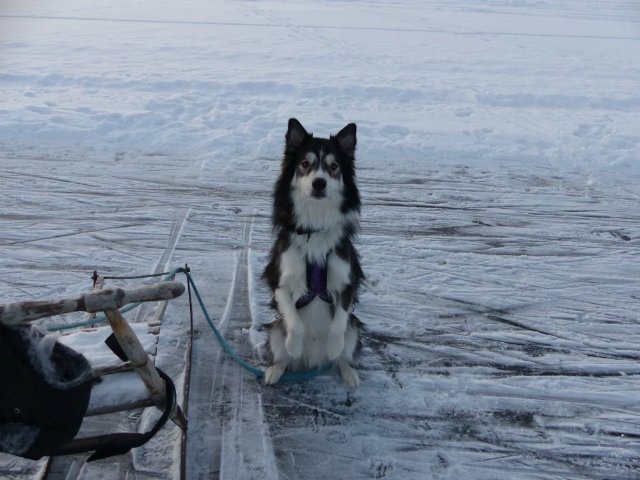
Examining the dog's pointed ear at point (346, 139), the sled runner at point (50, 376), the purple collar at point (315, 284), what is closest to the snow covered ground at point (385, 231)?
the purple collar at point (315, 284)

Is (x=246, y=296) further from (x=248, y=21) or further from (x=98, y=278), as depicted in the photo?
(x=248, y=21)

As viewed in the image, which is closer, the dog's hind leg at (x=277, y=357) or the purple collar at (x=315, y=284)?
the purple collar at (x=315, y=284)

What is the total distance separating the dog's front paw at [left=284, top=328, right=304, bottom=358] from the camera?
353 cm

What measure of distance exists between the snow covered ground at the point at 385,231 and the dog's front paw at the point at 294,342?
269 mm

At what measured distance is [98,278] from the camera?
13.9ft

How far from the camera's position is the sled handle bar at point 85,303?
6.66 feet

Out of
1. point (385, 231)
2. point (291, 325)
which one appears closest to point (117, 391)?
point (291, 325)

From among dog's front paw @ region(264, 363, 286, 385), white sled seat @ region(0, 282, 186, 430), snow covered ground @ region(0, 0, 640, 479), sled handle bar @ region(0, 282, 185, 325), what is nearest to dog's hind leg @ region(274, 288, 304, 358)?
dog's front paw @ region(264, 363, 286, 385)

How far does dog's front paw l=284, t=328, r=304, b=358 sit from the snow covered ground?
269 mm

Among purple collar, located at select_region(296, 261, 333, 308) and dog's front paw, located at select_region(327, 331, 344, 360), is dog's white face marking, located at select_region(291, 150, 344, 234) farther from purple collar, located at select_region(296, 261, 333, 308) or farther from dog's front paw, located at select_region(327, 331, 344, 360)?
dog's front paw, located at select_region(327, 331, 344, 360)

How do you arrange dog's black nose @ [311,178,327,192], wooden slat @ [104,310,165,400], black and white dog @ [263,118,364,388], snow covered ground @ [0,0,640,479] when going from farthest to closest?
black and white dog @ [263,118,364,388] → dog's black nose @ [311,178,327,192] → snow covered ground @ [0,0,640,479] → wooden slat @ [104,310,165,400]

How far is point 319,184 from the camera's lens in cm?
342

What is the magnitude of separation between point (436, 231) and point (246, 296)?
84.0 inches

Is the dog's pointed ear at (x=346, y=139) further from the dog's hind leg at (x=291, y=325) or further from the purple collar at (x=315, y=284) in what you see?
the dog's hind leg at (x=291, y=325)
